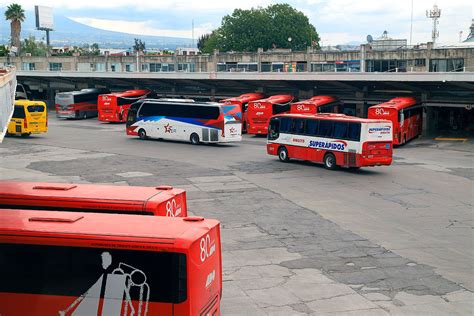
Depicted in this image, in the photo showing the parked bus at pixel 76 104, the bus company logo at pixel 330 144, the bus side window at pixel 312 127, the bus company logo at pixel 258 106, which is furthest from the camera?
the parked bus at pixel 76 104

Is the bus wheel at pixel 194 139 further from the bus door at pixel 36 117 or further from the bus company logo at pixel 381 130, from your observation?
the bus company logo at pixel 381 130

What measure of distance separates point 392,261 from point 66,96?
5291 cm

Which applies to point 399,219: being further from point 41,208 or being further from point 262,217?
point 41,208

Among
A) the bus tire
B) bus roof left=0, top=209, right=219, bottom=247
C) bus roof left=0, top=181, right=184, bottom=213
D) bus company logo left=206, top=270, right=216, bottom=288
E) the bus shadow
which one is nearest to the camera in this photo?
bus roof left=0, top=209, right=219, bottom=247

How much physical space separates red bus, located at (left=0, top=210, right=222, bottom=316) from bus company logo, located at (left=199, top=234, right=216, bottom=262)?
0.06 ft

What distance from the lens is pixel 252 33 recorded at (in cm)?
12238

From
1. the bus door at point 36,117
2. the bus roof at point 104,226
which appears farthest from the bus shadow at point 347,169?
the bus door at point 36,117

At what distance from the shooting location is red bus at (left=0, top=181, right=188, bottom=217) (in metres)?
13.7

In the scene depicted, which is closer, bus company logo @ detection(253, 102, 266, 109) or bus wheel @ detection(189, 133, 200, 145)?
bus wheel @ detection(189, 133, 200, 145)

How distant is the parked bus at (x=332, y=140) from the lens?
31531mm

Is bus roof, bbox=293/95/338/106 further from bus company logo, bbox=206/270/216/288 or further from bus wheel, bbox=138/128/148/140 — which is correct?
bus company logo, bbox=206/270/216/288

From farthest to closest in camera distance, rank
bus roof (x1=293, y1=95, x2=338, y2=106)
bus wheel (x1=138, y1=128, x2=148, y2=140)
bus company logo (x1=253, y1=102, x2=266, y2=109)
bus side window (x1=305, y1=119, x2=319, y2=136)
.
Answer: bus company logo (x1=253, y1=102, x2=266, y2=109), bus roof (x1=293, y1=95, x2=338, y2=106), bus wheel (x1=138, y1=128, x2=148, y2=140), bus side window (x1=305, y1=119, x2=319, y2=136)

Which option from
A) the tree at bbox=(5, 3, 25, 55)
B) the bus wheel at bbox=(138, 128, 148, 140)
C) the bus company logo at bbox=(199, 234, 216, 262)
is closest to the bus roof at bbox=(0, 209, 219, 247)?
the bus company logo at bbox=(199, 234, 216, 262)

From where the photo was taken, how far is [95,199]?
14078mm
